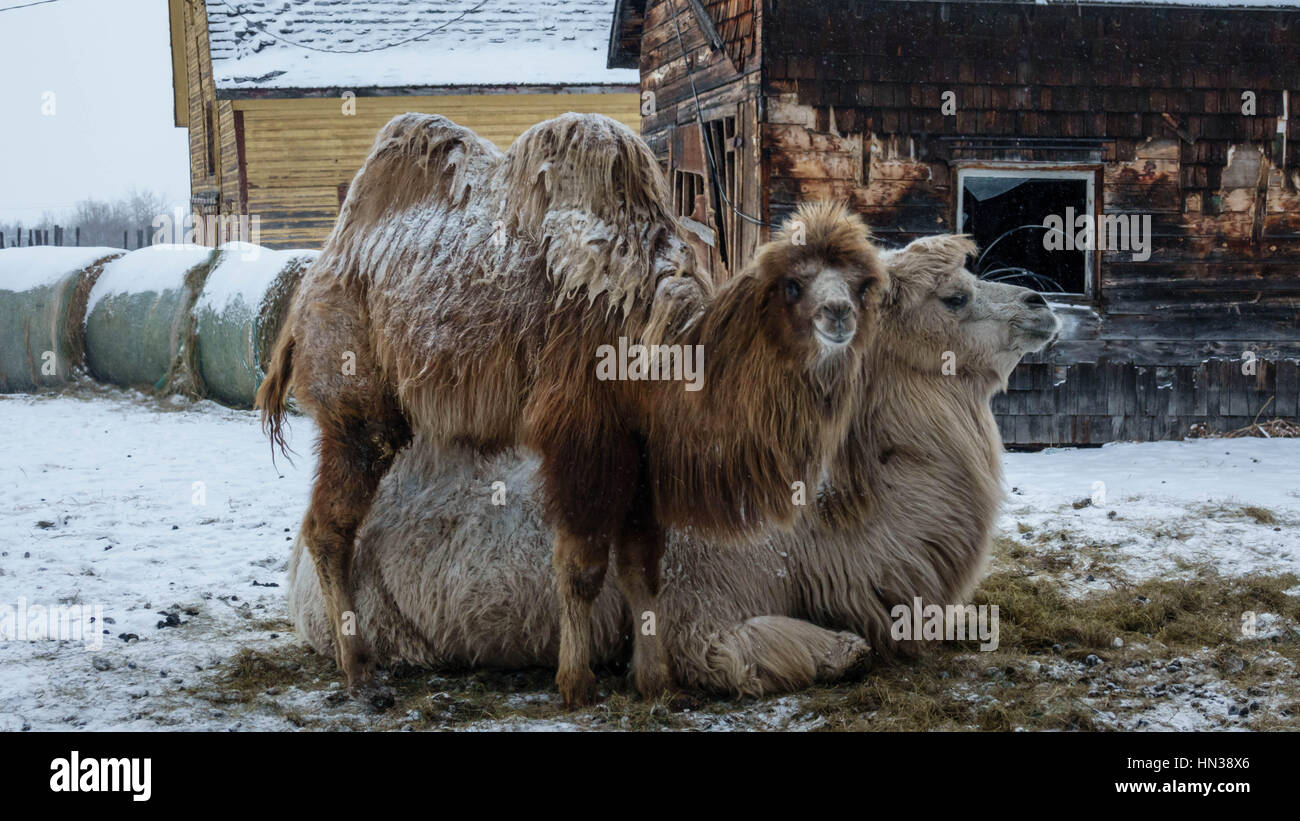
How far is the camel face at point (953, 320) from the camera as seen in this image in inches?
187

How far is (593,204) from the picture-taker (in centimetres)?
423

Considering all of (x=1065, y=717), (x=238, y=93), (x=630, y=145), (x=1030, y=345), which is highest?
(x=238, y=93)

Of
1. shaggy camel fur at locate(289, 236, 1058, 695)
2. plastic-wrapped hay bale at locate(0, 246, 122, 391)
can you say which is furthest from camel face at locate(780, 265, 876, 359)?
plastic-wrapped hay bale at locate(0, 246, 122, 391)

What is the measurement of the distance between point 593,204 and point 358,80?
62.4ft

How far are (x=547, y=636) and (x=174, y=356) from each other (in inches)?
404

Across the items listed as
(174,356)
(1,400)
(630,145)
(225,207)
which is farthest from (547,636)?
(225,207)

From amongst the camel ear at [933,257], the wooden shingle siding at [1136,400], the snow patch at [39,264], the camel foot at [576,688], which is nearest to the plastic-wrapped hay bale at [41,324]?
the snow patch at [39,264]

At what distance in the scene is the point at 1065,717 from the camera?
3977 millimetres

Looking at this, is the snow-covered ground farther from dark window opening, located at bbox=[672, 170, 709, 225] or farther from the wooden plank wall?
dark window opening, located at bbox=[672, 170, 709, 225]

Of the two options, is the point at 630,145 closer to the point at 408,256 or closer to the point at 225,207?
the point at 408,256

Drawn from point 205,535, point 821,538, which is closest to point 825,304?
point 821,538

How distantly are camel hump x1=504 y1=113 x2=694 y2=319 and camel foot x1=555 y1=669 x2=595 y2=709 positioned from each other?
4.35ft

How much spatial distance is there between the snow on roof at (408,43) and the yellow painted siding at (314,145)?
0.70 m

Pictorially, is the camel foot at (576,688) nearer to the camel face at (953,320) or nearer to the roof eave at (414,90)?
the camel face at (953,320)
